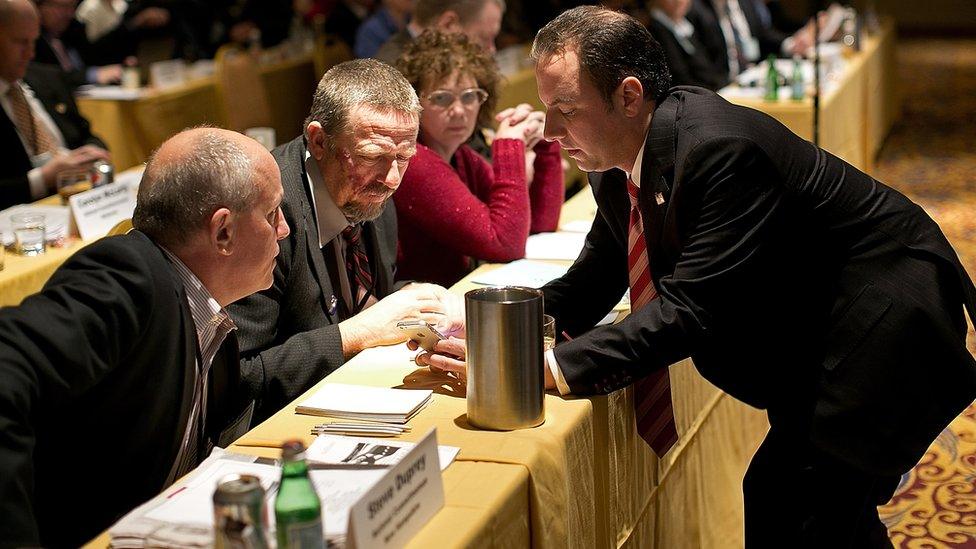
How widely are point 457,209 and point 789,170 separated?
109 cm

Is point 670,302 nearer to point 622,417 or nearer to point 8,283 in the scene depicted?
point 622,417

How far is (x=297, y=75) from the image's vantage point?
730 centimetres

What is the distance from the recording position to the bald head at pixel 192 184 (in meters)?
1.71

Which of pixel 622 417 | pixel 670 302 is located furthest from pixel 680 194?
pixel 622 417

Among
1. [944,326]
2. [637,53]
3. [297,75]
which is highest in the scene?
[637,53]

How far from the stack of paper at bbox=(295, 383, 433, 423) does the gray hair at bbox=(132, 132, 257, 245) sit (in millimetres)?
358

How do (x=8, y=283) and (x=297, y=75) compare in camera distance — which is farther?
(x=297, y=75)

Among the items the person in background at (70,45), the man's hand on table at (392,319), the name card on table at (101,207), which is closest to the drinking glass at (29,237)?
the name card on table at (101,207)

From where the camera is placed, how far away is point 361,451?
65.0 inches

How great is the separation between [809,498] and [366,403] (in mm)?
839

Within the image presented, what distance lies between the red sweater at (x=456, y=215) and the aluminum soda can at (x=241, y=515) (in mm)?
1684

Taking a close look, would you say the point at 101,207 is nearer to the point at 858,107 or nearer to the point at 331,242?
the point at 331,242

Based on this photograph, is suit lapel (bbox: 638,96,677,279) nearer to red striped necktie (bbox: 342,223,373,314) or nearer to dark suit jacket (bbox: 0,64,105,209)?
red striped necktie (bbox: 342,223,373,314)

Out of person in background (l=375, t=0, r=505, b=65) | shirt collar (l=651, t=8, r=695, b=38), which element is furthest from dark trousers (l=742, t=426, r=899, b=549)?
shirt collar (l=651, t=8, r=695, b=38)
